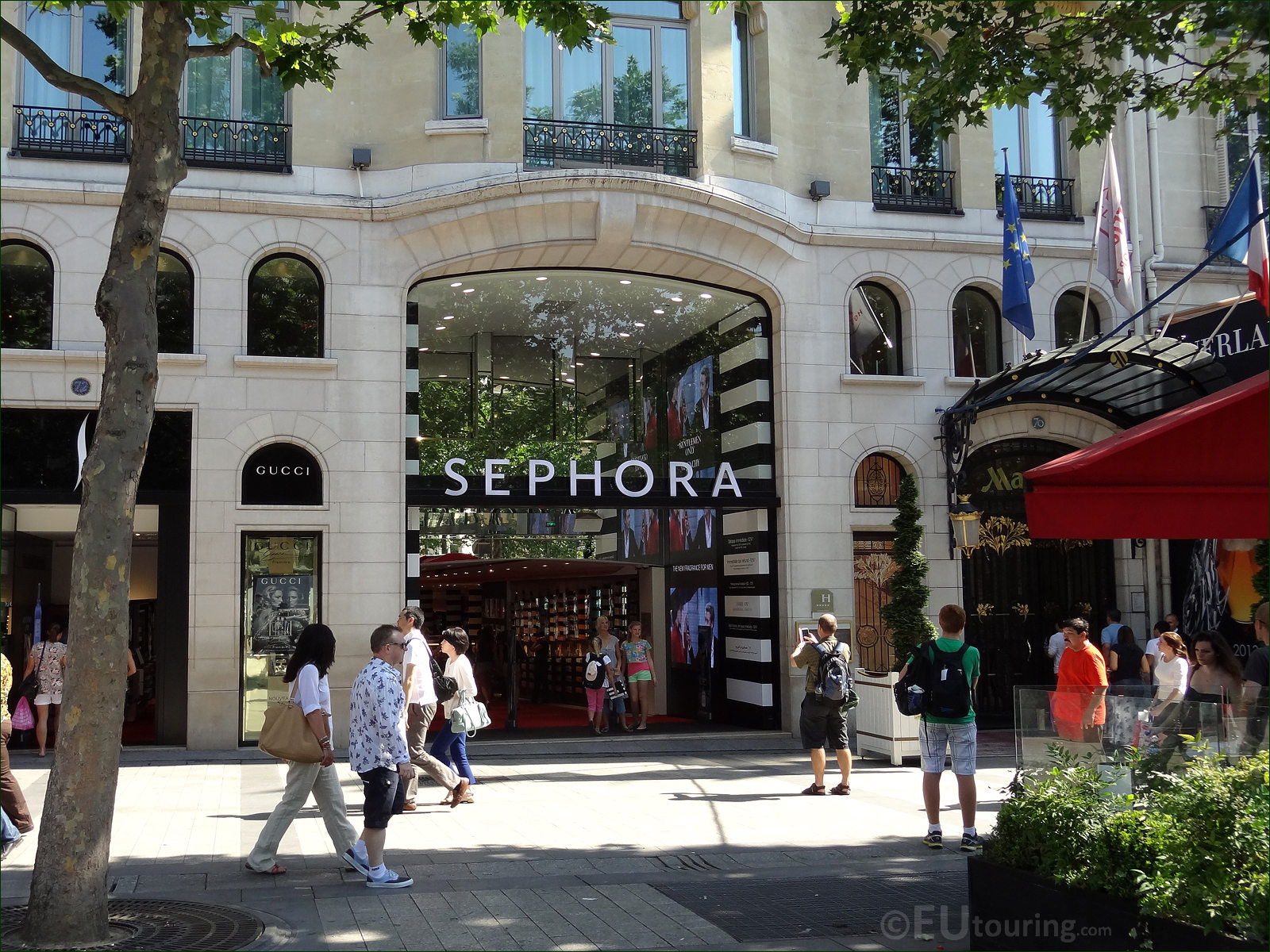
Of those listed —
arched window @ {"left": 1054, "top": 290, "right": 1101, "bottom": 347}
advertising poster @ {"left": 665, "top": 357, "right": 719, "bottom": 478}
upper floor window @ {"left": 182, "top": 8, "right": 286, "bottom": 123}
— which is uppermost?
upper floor window @ {"left": 182, "top": 8, "right": 286, "bottom": 123}

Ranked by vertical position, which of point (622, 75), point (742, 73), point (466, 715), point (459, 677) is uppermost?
point (742, 73)

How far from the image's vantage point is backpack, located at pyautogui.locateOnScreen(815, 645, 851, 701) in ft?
39.0

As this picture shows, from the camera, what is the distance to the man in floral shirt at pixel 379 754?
320 inches

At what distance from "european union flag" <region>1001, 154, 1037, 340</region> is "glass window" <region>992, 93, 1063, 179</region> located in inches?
100

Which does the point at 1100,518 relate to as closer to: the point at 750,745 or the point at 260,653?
the point at 750,745

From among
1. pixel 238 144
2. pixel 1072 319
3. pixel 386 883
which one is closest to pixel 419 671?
pixel 386 883

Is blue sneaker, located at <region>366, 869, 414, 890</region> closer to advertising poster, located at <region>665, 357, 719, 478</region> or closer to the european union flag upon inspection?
advertising poster, located at <region>665, 357, 719, 478</region>

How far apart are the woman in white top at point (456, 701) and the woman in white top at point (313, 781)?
3.10 m

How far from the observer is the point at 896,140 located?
64.1 ft

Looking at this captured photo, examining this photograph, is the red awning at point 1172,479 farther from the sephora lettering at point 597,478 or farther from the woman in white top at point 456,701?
the sephora lettering at point 597,478

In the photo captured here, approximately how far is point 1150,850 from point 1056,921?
66 centimetres

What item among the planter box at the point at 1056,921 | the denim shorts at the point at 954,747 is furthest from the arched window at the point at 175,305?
the planter box at the point at 1056,921

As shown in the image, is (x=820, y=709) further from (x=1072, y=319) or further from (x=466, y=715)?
(x=1072, y=319)

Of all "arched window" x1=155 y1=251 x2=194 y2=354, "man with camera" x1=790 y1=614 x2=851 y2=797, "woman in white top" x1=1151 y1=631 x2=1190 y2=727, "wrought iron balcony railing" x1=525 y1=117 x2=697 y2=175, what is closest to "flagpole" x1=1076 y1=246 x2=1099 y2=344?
"woman in white top" x1=1151 y1=631 x2=1190 y2=727
